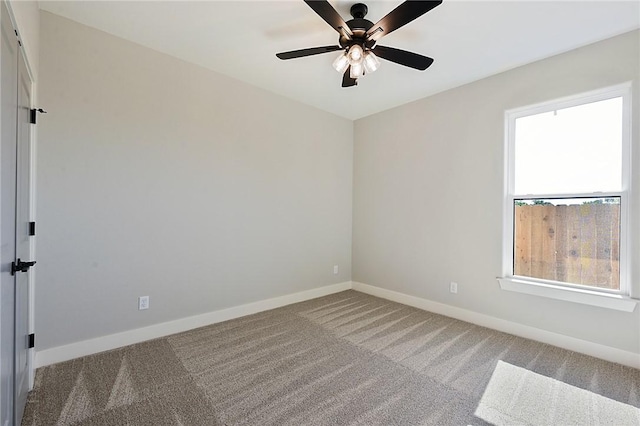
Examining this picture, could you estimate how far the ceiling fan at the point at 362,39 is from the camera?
1.75 metres

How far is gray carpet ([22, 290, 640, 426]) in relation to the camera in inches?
68.1

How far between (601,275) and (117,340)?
169 inches

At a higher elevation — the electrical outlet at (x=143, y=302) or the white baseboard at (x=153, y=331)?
the electrical outlet at (x=143, y=302)

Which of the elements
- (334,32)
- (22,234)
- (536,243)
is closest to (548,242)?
(536,243)

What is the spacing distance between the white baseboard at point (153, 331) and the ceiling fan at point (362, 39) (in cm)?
264

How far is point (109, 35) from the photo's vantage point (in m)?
2.47

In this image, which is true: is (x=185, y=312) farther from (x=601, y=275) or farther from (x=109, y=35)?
(x=601, y=275)

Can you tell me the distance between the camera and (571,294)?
2545mm

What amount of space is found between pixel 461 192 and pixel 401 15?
85.6 inches

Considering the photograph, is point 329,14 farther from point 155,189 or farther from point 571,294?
point 571,294

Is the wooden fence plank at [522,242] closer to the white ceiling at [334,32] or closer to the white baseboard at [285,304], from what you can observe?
the white baseboard at [285,304]

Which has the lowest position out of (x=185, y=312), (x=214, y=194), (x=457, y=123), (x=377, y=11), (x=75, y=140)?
(x=185, y=312)

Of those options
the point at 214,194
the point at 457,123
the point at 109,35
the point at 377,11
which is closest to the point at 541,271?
the point at 457,123

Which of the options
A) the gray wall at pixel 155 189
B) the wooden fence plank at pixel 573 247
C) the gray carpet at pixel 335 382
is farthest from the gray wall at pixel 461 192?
the gray wall at pixel 155 189
